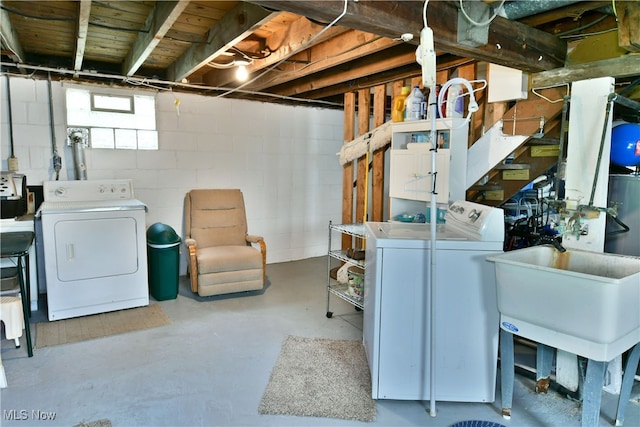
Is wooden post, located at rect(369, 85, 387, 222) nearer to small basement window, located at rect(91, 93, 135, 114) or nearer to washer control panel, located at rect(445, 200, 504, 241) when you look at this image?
washer control panel, located at rect(445, 200, 504, 241)

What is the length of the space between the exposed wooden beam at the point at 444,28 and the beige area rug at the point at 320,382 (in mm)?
1948

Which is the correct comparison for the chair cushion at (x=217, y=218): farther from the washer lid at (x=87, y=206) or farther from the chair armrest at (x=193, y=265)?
the washer lid at (x=87, y=206)

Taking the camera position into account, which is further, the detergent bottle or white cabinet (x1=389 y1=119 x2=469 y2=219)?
the detergent bottle

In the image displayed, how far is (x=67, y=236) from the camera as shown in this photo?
3268 mm

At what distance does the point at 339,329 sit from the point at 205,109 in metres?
2.85

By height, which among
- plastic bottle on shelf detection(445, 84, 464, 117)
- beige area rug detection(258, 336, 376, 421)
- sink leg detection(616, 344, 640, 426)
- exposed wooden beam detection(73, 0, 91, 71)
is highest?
exposed wooden beam detection(73, 0, 91, 71)

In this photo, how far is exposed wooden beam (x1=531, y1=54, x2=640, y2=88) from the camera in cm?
223

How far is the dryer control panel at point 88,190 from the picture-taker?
362 cm

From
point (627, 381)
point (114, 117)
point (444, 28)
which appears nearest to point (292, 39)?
point (444, 28)

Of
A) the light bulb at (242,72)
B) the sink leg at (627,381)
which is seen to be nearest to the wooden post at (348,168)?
the light bulb at (242,72)

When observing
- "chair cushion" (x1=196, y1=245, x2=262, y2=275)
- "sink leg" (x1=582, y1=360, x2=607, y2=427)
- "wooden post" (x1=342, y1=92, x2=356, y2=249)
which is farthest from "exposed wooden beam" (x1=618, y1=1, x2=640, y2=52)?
"chair cushion" (x1=196, y1=245, x2=262, y2=275)

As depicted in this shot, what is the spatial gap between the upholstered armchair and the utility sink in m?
2.47

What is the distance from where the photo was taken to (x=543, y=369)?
93.6 inches

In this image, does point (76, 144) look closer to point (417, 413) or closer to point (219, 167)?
point (219, 167)
